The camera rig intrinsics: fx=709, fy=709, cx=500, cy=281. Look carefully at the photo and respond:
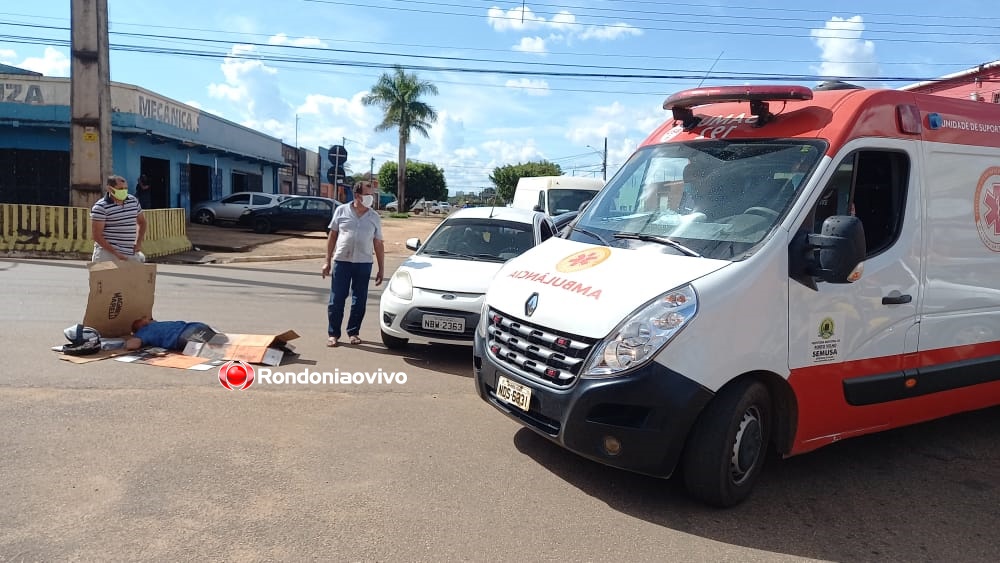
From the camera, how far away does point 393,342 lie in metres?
7.48

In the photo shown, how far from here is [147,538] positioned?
3287 millimetres

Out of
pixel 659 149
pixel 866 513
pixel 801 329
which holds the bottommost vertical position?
pixel 866 513

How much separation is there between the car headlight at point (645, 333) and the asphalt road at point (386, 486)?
86 cm

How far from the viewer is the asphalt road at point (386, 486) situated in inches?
133

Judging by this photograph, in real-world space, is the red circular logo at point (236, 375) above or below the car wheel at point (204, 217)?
below

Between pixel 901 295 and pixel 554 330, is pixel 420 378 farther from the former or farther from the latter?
pixel 901 295

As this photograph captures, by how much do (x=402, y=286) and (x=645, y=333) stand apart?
395cm

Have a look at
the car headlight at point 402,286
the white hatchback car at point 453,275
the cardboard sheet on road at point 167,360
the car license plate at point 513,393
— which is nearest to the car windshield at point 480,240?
the white hatchback car at point 453,275

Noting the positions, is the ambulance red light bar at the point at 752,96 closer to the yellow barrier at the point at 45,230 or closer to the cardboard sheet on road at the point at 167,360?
the cardboard sheet on road at the point at 167,360

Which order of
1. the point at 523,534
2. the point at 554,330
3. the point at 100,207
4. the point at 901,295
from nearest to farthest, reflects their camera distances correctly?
the point at 523,534 → the point at 554,330 → the point at 901,295 → the point at 100,207

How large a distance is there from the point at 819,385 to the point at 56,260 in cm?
1565

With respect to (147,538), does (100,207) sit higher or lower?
higher

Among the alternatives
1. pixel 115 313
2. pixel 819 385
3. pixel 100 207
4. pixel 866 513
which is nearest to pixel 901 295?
pixel 819 385

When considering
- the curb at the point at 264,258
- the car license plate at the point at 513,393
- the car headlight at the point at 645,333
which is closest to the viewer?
the car headlight at the point at 645,333
